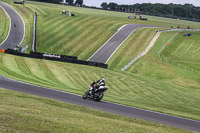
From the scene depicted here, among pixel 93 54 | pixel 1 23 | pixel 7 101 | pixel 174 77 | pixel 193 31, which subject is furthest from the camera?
pixel 193 31

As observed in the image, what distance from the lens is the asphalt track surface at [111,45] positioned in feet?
236

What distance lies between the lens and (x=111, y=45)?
82500 millimetres

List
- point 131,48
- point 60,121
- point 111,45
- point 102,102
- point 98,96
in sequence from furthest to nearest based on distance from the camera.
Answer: point 111,45, point 131,48, point 98,96, point 102,102, point 60,121

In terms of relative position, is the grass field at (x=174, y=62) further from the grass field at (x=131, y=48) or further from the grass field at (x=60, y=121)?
the grass field at (x=60, y=121)

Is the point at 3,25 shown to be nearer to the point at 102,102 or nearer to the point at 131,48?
the point at 131,48

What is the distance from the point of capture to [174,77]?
202 feet

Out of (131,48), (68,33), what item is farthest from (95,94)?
(68,33)

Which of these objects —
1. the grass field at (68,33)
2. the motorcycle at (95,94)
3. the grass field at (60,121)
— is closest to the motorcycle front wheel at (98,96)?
the motorcycle at (95,94)

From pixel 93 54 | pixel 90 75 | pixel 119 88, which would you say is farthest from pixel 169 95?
pixel 93 54

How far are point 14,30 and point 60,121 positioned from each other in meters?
75.2

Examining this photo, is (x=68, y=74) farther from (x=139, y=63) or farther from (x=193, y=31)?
(x=193, y=31)

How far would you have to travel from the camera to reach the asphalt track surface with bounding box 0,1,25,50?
7674 cm

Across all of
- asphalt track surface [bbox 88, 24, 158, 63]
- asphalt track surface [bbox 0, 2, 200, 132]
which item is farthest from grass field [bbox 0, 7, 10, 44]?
asphalt track surface [bbox 88, 24, 158, 63]

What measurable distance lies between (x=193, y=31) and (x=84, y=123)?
10648 centimetres
